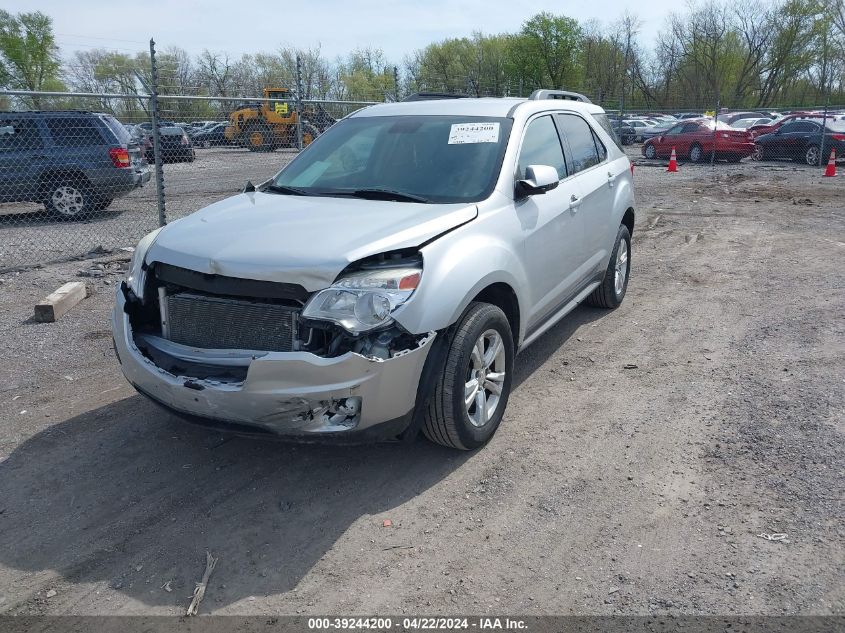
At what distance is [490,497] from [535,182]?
188cm

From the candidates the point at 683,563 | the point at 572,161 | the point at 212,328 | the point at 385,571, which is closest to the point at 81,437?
the point at 212,328

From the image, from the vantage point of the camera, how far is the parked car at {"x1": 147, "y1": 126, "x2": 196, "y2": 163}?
1299cm

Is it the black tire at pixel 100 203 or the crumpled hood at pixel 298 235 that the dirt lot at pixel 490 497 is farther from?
the black tire at pixel 100 203

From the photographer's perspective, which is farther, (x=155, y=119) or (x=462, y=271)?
(x=155, y=119)

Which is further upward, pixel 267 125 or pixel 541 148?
pixel 267 125

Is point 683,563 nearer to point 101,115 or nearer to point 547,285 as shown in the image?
point 547,285

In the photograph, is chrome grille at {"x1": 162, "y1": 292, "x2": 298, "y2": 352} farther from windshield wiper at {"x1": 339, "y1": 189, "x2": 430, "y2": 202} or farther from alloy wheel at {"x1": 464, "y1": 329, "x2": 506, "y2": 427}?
windshield wiper at {"x1": 339, "y1": 189, "x2": 430, "y2": 202}

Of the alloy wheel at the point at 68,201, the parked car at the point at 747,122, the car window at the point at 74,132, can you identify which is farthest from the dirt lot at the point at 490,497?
the parked car at the point at 747,122

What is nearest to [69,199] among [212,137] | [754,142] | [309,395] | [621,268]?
[212,137]

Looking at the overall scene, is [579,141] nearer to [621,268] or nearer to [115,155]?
[621,268]

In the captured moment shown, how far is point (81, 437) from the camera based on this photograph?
4.21 meters

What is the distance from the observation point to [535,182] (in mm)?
4262

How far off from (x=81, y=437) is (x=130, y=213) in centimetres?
933

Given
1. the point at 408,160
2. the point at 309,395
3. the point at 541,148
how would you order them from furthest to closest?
the point at 541,148 → the point at 408,160 → the point at 309,395
